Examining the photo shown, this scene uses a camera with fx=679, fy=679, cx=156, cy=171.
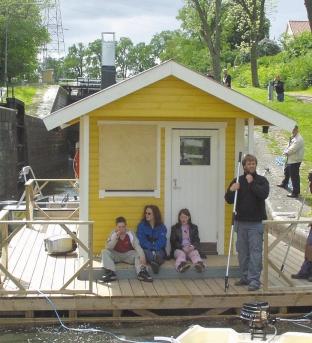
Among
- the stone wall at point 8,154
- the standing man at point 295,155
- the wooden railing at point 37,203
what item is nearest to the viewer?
the wooden railing at point 37,203

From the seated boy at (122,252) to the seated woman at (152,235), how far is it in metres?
0.15

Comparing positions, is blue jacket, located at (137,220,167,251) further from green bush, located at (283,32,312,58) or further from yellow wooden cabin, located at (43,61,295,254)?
green bush, located at (283,32,312,58)

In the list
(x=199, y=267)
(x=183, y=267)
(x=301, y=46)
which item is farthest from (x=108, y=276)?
(x=301, y=46)

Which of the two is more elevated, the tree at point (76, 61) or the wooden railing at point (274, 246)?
the tree at point (76, 61)

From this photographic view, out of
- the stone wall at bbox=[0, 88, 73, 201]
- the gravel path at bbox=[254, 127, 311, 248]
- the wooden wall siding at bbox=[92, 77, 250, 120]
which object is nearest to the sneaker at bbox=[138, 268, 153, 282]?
the wooden wall siding at bbox=[92, 77, 250, 120]

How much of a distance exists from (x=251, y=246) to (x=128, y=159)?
2308mm

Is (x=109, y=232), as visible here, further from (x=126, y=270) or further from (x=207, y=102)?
(x=207, y=102)

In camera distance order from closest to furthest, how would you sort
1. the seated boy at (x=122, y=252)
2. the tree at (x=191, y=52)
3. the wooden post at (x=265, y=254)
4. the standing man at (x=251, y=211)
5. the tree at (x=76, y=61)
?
1. the wooden post at (x=265, y=254)
2. the standing man at (x=251, y=211)
3. the seated boy at (x=122, y=252)
4. the tree at (x=191, y=52)
5. the tree at (x=76, y=61)

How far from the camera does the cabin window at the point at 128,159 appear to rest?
10180 millimetres

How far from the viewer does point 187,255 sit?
32.1 ft

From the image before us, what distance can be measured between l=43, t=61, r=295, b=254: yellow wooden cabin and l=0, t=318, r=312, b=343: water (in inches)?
65.4

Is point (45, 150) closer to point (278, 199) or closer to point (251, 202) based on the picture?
point (278, 199)

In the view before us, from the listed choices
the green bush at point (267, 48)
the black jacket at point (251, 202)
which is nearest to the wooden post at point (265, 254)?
the black jacket at point (251, 202)

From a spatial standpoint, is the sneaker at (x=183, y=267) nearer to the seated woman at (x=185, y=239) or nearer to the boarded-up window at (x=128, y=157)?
the seated woman at (x=185, y=239)
